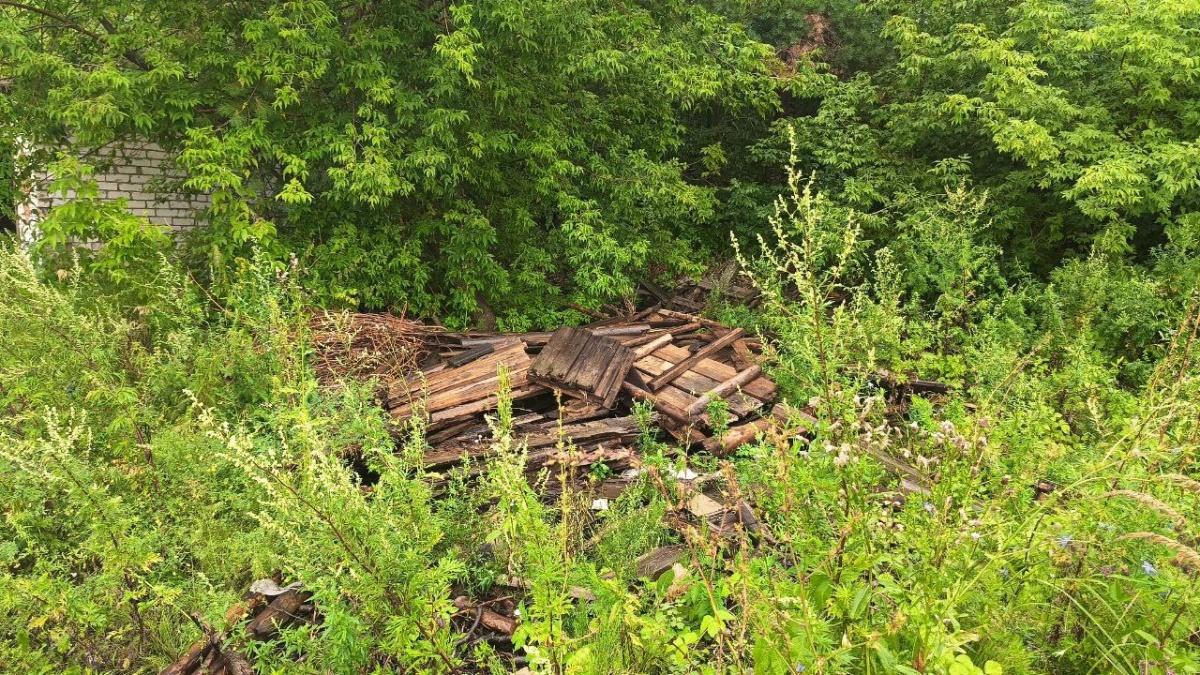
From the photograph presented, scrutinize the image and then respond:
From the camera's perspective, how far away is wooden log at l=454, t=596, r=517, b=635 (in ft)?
9.52

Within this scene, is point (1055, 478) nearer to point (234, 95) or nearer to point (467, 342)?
point (467, 342)

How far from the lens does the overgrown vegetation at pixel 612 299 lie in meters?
1.97

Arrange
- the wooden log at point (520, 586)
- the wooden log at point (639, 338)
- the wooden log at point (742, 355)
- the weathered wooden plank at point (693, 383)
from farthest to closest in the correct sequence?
the wooden log at point (639, 338), the wooden log at point (742, 355), the weathered wooden plank at point (693, 383), the wooden log at point (520, 586)

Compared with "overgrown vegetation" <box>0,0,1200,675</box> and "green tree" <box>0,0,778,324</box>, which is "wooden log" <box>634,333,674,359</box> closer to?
"overgrown vegetation" <box>0,0,1200,675</box>

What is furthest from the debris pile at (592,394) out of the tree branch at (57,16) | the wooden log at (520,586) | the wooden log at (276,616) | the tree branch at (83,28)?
the tree branch at (57,16)

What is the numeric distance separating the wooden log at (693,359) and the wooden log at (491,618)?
8.79 ft

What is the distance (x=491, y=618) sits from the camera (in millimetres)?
2957

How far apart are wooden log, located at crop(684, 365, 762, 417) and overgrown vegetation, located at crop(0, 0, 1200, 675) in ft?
1.28

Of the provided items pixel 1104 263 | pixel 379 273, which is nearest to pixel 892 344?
pixel 1104 263

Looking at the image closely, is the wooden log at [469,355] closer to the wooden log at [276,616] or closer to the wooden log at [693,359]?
the wooden log at [693,359]

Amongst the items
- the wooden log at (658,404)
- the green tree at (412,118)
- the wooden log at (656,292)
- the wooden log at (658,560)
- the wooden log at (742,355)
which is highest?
the green tree at (412,118)

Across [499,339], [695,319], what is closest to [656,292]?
[695,319]

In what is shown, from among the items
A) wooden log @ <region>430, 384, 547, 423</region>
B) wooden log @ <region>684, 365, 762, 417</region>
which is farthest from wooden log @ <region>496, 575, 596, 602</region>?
wooden log @ <region>430, 384, 547, 423</region>

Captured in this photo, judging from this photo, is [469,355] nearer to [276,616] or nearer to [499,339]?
[499,339]
